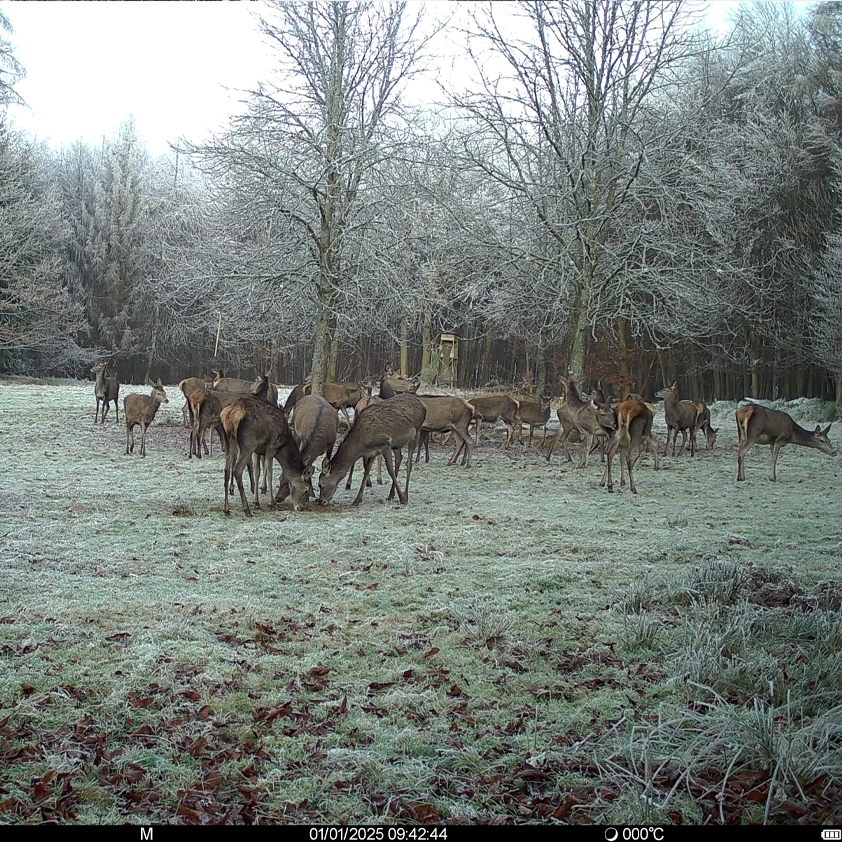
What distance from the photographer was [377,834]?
2961 mm

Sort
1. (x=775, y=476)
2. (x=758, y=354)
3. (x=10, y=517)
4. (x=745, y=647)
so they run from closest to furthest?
(x=745, y=647), (x=10, y=517), (x=775, y=476), (x=758, y=354)

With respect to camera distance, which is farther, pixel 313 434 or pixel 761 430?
pixel 761 430

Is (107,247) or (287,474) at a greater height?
(107,247)

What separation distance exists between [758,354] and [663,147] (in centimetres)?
1157

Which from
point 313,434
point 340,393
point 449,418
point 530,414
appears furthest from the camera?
point 340,393

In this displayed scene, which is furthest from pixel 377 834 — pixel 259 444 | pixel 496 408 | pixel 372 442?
pixel 496 408

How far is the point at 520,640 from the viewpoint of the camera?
16.0 ft

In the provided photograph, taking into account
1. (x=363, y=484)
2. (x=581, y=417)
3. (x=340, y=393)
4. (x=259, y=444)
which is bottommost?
(x=363, y=484)

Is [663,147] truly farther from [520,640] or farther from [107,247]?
[107,247]

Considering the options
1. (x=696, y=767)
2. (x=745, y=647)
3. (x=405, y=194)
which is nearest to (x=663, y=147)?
(x=405, y=194)

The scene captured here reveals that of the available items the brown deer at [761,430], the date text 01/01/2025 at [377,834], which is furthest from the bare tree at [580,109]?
the date text 01/01/2025 at [377,834]

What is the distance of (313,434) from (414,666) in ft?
17.3

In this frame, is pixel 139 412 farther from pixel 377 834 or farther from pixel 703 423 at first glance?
pixel 377 834

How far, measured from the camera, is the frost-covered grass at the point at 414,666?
323 cm
